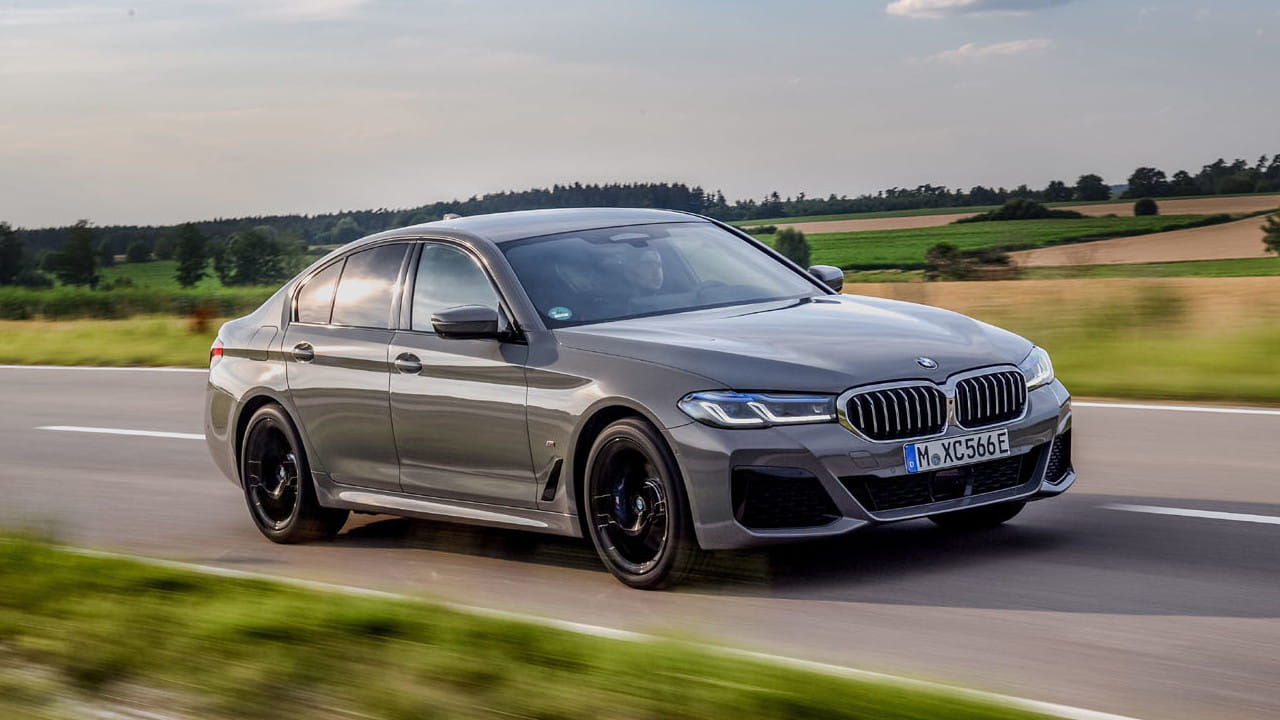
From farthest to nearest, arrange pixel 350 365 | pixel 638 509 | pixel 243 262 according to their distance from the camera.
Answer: pixel 243 262
pixel 350 365
pixel 638 509

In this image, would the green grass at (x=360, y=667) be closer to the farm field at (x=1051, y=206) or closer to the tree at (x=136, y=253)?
the farm field at (x=1051, y=206)

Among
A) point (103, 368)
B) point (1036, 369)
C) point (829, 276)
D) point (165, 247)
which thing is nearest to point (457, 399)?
point (829, 276)

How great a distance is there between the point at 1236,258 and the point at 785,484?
85.9 ft

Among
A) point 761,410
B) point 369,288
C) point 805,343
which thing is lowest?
point 761,410

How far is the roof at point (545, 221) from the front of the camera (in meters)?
7.44

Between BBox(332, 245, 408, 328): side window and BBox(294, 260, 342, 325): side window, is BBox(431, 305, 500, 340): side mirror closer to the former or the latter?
BBox(332, 245, 408, 328): side window

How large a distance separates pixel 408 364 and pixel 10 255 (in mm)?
51499

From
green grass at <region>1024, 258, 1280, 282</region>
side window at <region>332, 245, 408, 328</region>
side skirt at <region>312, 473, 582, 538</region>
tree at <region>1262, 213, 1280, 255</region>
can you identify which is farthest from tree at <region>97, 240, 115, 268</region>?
side skirt at <region>312, 473, 582, 538</region>

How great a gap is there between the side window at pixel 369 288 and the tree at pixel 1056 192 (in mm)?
25298

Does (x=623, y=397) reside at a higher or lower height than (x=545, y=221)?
lower

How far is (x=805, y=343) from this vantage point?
627 cm

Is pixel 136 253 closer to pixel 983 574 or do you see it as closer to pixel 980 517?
pixel 980 517

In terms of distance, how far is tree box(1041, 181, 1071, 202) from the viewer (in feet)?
104

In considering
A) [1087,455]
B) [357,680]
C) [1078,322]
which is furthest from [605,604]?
[1078,322]
